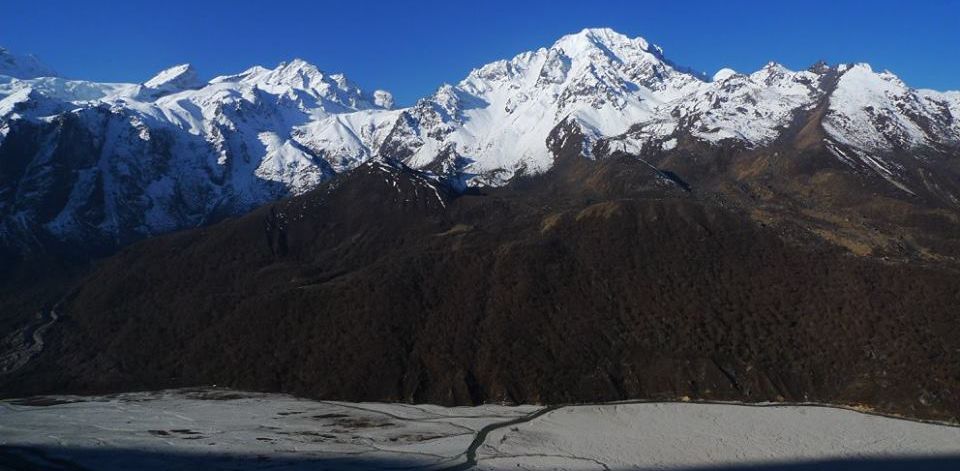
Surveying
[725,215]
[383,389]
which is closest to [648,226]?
[725,215]

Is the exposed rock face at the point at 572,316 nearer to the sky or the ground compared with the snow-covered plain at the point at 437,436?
nearer to the sky

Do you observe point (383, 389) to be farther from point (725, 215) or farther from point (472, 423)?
point (725, 215)

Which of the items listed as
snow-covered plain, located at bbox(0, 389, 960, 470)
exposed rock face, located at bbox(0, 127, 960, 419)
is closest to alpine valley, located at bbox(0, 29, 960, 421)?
exposed rock face, located at bbox(0, 127, 960, 419)

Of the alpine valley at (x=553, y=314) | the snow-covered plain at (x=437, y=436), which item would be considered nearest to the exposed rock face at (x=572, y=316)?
the alpine valley at (x=553, y=314)

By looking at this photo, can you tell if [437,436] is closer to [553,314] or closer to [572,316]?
[553,314]

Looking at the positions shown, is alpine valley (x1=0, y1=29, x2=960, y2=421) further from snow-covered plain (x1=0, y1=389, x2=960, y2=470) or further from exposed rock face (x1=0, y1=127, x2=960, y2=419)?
snow-covered plain (x1=0, y1=389, x2=960, y2=470)

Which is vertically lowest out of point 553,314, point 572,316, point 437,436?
point 437,436

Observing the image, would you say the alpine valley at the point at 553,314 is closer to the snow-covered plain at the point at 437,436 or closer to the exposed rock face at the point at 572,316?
the exposed rock face at the point at 572,316

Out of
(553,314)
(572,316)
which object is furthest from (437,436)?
(572,316)
